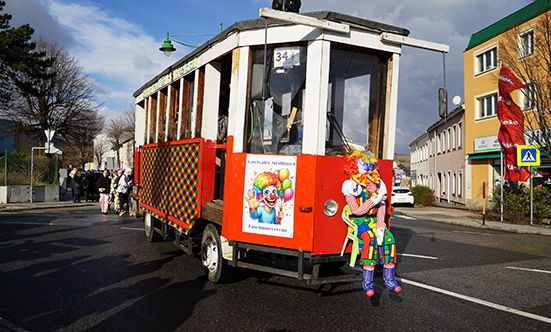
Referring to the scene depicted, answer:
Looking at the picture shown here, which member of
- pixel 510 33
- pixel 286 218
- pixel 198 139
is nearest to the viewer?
pixel 286 218

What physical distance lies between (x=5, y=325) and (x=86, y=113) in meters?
35.5

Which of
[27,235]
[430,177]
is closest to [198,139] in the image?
[27,235]

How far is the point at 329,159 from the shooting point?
5016 millimetres

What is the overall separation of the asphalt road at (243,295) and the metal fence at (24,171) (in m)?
13.9

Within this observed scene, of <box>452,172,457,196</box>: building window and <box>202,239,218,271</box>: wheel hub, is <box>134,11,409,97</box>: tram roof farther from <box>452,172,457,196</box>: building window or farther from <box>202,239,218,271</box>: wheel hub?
<box>452,172,457,196</box>: building window

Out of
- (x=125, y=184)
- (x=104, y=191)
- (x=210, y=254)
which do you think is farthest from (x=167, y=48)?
(x=210, y=254)

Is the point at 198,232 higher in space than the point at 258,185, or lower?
lower

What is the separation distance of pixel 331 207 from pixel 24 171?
20964mm

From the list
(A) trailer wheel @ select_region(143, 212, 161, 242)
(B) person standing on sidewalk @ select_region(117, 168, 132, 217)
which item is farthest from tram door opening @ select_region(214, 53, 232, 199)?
(B) person standing on sidewalk @ select_region(117, 168, 132, 217)

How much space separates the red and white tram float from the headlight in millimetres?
11

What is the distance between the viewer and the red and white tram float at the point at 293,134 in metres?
4.93

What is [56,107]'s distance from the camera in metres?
35.2

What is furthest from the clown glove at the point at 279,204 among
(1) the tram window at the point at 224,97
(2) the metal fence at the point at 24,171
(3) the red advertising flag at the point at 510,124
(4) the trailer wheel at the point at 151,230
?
(2) the metal fence at the point at 24,171

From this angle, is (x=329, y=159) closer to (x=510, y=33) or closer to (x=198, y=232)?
(x=198, y=232)
